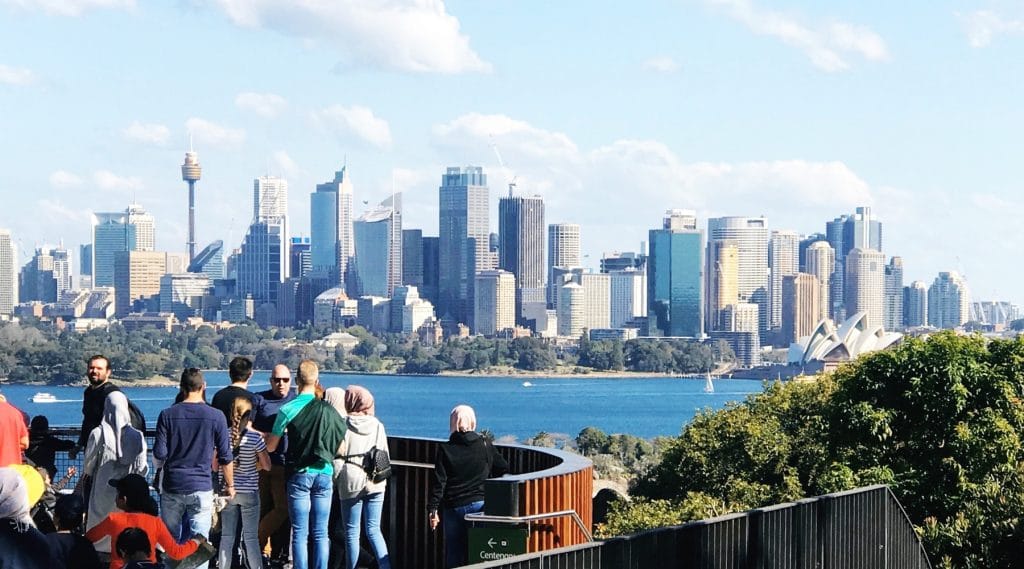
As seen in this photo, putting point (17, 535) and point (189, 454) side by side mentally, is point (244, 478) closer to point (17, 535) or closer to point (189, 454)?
point (189, 454)

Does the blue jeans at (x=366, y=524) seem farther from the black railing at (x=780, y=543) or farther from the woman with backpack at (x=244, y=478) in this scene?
the black railing at (x=780, y=543)

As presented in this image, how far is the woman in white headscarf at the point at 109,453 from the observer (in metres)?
6.88

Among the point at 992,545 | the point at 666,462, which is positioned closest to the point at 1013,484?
the point at 992,545

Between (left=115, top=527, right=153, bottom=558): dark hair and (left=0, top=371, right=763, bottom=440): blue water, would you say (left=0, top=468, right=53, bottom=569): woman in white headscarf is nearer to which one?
(left=115, top=527, right=153, bottom=558): dark hair

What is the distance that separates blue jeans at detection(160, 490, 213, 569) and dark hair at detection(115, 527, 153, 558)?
5.22 ft

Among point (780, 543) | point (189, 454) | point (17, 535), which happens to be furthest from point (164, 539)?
point (780, 543)

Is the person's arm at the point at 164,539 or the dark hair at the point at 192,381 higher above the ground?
the dark hair at the point at 192,381

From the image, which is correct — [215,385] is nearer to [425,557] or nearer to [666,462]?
[666,462]

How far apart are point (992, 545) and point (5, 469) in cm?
930

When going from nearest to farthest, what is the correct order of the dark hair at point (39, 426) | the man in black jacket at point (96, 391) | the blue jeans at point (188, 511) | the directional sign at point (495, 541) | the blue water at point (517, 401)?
the directional sign at point (495, 541) < the blue jeans at point (188, 511) < the man in black jacket at point (96, 391) < the dark hair at point (39, 426) < the blue water at point (517, 401)

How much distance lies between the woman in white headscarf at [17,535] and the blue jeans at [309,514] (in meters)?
1.96

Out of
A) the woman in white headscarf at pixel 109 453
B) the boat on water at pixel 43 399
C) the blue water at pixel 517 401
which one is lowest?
the blue water at pixel 517 401

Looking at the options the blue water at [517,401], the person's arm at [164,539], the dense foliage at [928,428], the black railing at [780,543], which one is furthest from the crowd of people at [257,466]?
the blue water at [517,401]

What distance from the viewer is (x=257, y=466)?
7.41 meters
